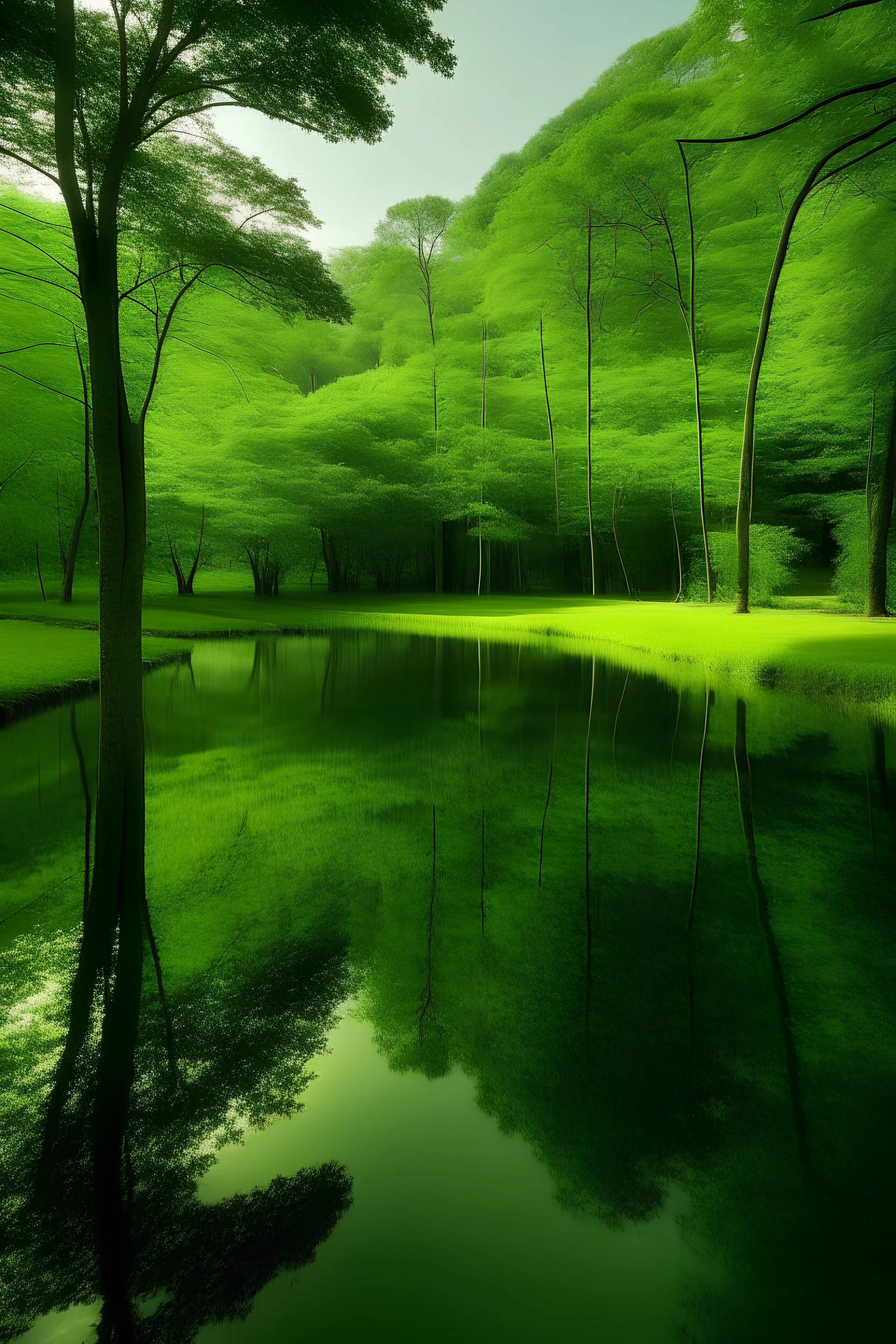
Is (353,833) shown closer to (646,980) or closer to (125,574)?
(646,980)

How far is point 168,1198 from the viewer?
6.19 feet

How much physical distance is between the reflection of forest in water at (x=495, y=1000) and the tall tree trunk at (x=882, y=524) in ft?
31.8

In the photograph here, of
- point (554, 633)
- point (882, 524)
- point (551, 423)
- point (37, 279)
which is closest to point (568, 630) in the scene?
point (554, 633)

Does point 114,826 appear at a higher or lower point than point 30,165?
lower

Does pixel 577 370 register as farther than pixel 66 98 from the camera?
Yes

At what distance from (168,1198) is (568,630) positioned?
1664 centimetres

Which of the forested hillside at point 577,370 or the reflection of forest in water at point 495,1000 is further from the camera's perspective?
the forested hillside at point 577,370

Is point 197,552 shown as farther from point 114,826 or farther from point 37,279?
point 114,826

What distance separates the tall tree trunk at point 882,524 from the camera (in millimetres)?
13148

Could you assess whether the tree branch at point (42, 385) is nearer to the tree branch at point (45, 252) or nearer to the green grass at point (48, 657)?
the tree branch at point (45, 252)

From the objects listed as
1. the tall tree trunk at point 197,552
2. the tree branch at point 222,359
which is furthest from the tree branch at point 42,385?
the tall tree trunk at point 197,552

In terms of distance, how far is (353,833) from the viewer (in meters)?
4.64

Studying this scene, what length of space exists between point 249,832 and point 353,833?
0.68m

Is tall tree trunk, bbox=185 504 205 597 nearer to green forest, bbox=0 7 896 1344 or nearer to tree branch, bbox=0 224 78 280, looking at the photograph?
green forest, bbox=0 7 896 1344
